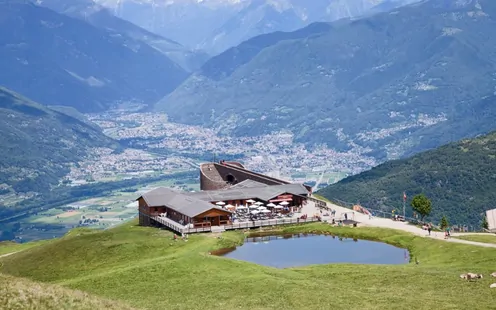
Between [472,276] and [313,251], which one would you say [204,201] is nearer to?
[313,251]

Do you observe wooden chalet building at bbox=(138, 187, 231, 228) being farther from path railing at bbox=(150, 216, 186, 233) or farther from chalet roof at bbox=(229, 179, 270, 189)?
chalet roof at bbox=(229, 179, 270, 189)

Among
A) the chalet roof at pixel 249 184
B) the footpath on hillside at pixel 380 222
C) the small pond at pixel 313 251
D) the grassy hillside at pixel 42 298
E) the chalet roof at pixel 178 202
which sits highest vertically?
the chalet roof at pixel 249 184

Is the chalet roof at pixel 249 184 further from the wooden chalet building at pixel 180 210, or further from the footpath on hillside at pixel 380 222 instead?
the wooden chalet building at pixel 180 210

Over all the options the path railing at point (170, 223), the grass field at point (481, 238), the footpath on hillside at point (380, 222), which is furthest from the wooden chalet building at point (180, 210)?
the grass field at point (481, 238)

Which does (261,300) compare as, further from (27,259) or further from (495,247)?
(27,259)

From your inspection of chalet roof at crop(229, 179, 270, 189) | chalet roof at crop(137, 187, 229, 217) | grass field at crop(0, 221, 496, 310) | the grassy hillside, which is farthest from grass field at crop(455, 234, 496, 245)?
chalet roof at crop(229, 179, 270, 189)

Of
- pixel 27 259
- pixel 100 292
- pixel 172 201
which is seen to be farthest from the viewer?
pixel 172 201

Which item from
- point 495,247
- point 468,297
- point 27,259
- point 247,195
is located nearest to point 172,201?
point 247,195
